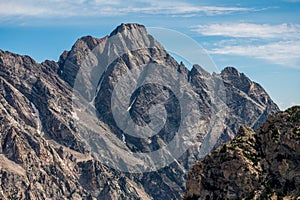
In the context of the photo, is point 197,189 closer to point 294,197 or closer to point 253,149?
point 253,149

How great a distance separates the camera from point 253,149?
283 feet

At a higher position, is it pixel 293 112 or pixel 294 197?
pixel 293 112

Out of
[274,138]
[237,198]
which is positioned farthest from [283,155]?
[237,198]

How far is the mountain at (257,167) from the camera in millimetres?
78000

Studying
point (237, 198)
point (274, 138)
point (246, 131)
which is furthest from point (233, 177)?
point (246, 131)

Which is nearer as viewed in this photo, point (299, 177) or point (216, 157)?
point (299, 177)

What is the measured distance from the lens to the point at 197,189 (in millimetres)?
84125

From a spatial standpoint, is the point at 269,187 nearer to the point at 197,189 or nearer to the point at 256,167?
the point at 256,167

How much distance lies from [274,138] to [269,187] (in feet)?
30.1

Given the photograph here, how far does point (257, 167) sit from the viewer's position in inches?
3236

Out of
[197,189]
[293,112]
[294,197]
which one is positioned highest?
→ [293,112]

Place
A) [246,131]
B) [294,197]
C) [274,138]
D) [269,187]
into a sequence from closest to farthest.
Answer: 1. [294,197]
2. [269,187]
3. [274,138]
4. [246,131]

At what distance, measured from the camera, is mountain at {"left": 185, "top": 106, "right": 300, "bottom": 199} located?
256 ft

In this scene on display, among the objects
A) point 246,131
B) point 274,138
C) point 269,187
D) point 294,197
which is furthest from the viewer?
point 246,131
